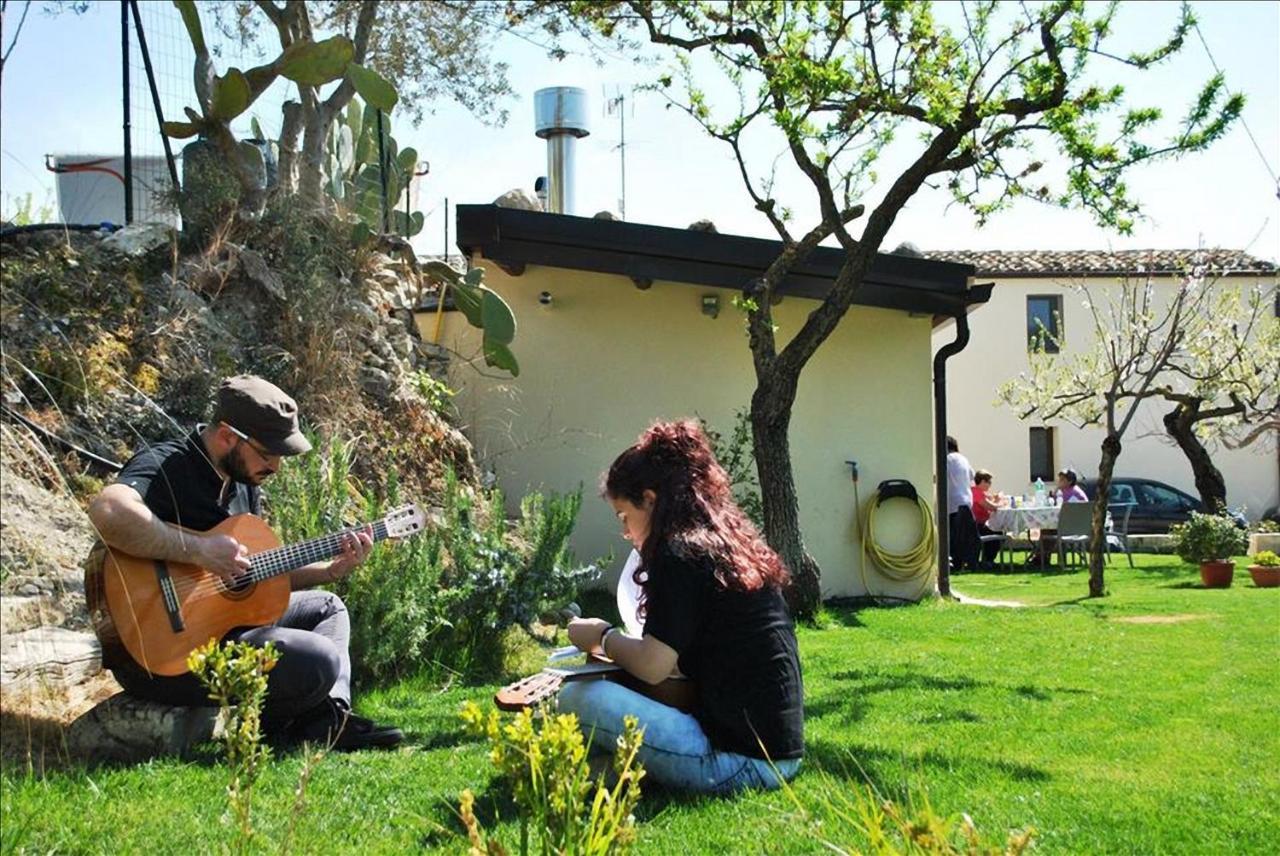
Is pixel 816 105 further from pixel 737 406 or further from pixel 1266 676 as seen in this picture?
pixel 1266 676

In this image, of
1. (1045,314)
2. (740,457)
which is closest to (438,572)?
(740,457)

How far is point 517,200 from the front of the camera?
12.2m

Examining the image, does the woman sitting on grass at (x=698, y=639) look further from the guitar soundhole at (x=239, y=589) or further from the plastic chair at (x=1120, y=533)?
the plastic chair at (x=1120, y=533)

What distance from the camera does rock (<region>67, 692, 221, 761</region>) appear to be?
15.5ft

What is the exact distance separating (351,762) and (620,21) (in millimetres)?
7694

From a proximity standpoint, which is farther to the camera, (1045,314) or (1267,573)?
(1045,314)

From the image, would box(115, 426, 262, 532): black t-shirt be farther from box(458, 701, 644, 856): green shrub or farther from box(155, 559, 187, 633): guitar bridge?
box(458, 701, 644, 856): green shrub

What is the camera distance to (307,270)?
931cm

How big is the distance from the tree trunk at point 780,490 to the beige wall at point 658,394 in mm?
1803

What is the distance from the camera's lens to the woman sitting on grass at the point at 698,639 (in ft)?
13.7

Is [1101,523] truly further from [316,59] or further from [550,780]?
[550,780]

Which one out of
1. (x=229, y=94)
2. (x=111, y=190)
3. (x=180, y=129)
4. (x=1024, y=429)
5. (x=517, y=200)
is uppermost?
(x=229, y=94)

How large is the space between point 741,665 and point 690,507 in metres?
0.58

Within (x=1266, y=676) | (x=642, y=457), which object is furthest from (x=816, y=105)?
(x=642, y=457)
